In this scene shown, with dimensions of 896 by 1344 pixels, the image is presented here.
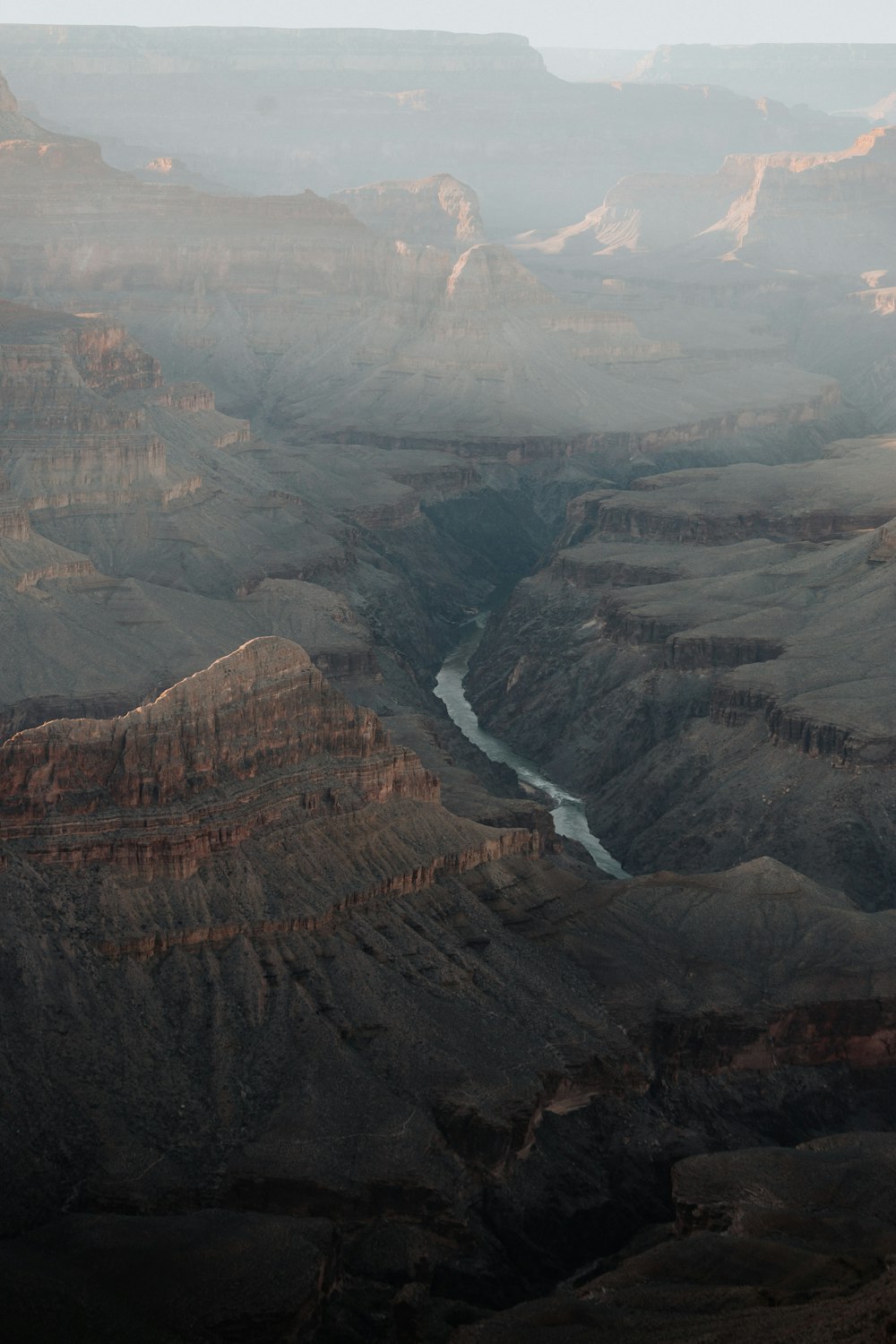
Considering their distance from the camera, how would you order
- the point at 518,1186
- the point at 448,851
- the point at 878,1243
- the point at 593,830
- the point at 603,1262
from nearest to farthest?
the point at 878,1243 < the point at 603,1262 < the point at 518,1186 < the point at 448,851 < the point at 593,830

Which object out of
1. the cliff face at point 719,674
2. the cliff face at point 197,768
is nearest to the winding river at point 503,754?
the cliff face at point 719,674

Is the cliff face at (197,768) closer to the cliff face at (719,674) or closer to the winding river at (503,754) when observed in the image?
the winding river at (503,754)

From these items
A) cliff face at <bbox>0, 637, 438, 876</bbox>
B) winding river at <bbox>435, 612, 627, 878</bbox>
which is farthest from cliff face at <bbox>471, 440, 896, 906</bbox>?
cliff face at <bbox>0, 637, 438, 876</bbox>

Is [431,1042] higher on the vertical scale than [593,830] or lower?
higher

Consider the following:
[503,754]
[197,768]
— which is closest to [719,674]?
[503,754]

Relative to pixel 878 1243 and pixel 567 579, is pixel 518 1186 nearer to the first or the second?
pixel 878 1243

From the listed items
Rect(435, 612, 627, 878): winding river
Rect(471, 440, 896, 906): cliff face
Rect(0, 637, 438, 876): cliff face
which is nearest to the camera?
Rect(0, 637, 438, 876): cliff face

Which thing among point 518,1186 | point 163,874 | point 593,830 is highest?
point 163,874

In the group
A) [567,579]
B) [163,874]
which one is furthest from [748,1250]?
[567,579]

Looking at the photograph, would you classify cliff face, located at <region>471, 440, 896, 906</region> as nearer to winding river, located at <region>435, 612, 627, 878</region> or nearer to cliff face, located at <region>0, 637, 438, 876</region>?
winding river, located at <region>435, 612, 627, 878</region>
